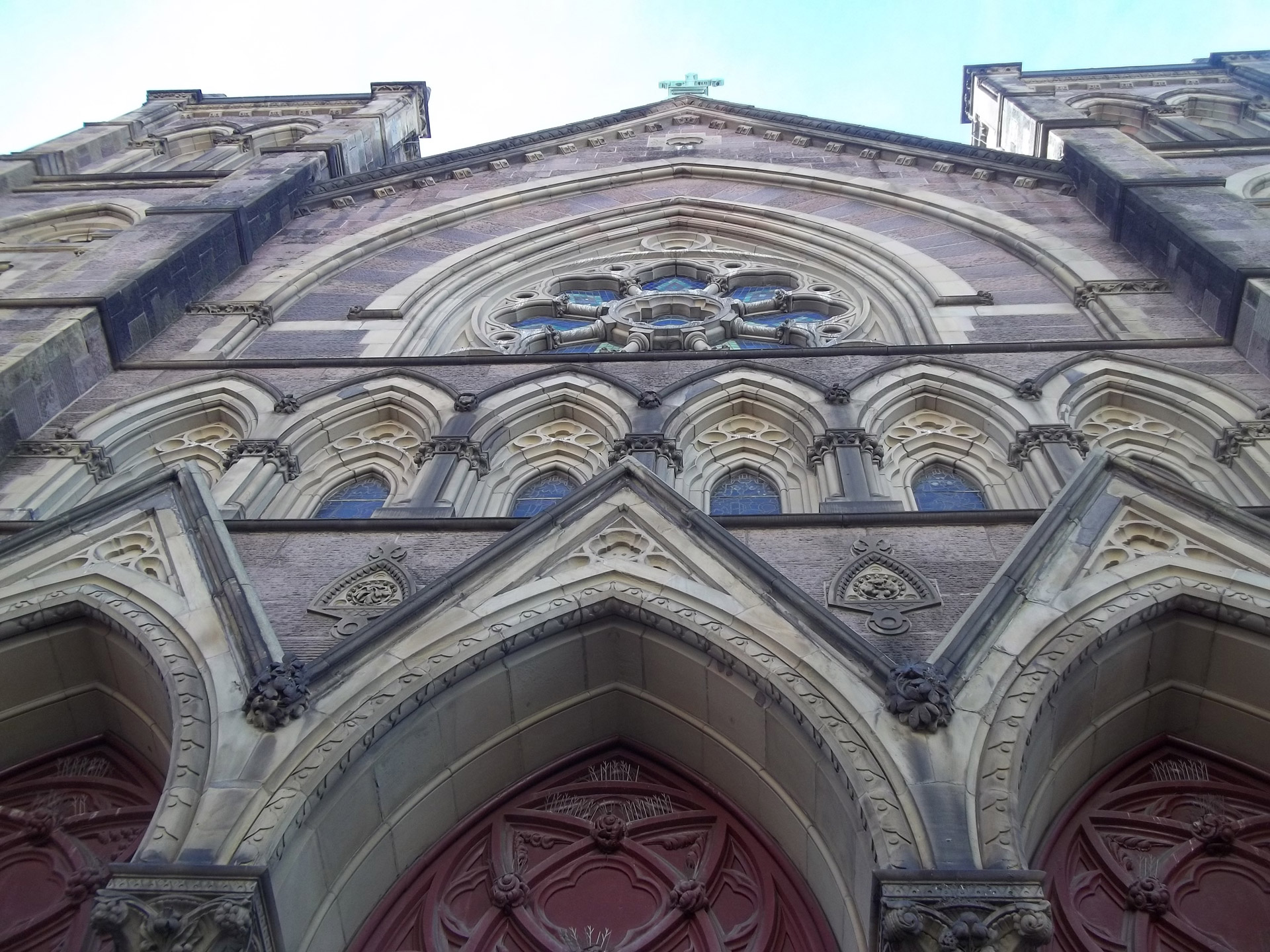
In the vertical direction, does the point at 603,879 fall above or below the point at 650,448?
below

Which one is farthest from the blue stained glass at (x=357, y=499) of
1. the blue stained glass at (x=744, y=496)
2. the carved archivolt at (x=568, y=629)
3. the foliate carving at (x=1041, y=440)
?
the foliate carving at (x=1041, y=440)

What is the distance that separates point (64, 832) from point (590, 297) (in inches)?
380

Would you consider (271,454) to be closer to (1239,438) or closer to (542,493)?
(542,493)

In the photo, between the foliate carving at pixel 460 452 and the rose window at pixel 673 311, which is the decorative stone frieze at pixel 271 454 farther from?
the rose window at pixel 673 311

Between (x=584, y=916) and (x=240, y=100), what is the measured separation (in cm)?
2541

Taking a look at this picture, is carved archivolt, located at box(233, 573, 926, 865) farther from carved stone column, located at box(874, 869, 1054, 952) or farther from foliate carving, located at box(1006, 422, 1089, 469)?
foliate carving, located at box(1006, 422, 1089, 469)

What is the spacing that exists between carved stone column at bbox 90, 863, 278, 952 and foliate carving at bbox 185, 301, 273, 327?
822 cm

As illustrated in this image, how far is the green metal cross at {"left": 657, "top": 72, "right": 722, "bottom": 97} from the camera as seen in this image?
2312cm

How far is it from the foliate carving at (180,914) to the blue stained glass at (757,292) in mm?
10248

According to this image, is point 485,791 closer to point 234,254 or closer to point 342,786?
point 342,786

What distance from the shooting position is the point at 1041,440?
354 inches

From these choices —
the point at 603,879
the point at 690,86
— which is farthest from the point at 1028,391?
the point at 690,86

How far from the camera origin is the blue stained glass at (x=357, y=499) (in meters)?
9.30

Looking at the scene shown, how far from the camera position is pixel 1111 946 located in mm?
5605
